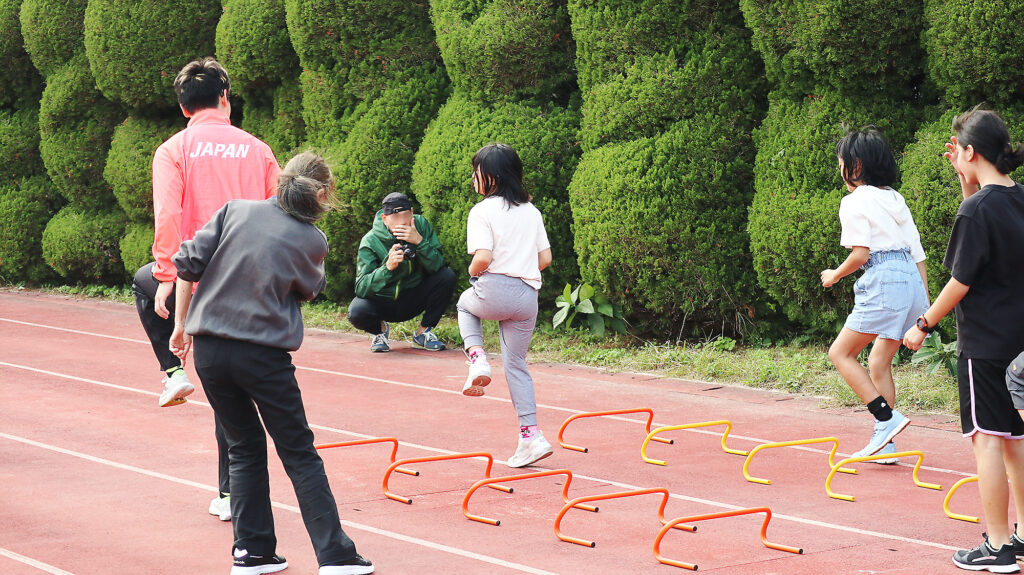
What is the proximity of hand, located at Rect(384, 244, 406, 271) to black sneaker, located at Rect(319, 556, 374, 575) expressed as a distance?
623cm

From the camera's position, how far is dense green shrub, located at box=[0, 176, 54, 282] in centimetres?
1794

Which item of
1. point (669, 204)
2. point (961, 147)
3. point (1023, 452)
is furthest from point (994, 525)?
point (669, 204)

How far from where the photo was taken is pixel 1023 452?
481 cm

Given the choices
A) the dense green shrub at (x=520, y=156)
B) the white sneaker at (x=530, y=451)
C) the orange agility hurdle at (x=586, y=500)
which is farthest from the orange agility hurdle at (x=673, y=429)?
the dense green shrub at (x=520, y=156)

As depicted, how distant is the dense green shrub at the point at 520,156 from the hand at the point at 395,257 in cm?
126

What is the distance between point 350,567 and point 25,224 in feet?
50.3

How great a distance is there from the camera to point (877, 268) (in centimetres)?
670

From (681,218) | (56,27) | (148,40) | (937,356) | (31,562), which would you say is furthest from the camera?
(56,27)

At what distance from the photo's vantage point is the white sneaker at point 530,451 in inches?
262

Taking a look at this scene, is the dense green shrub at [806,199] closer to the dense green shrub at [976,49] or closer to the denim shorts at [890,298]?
the dense green shrub at [976,49]

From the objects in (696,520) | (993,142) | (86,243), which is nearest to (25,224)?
(86,243)

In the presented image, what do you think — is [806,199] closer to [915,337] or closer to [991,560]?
[915,337]

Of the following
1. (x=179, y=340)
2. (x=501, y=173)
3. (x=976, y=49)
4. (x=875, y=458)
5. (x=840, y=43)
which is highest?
(x=840, y=43)

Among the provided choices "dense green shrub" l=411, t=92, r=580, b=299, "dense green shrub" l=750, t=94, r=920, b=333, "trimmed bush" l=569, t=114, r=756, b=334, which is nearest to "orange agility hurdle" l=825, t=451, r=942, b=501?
"dense green shrub" l=750, t=94, r=920, b=333
